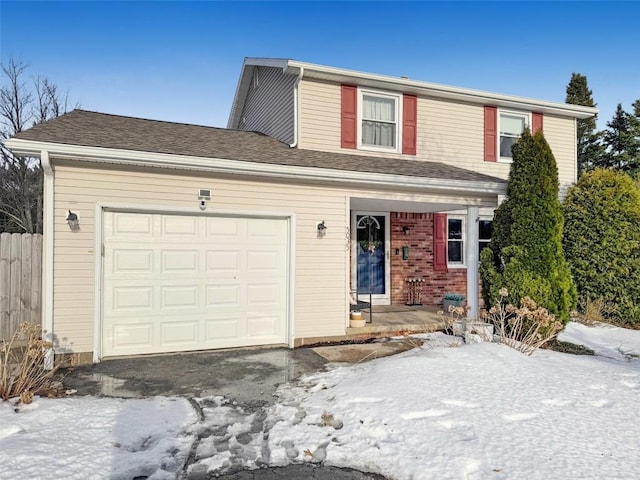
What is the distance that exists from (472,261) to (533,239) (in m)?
1.33

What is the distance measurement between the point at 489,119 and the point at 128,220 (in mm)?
9172

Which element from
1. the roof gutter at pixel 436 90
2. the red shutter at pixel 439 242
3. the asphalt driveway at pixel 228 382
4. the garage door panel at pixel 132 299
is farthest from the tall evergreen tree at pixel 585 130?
the garage door panel at pixel 132 299

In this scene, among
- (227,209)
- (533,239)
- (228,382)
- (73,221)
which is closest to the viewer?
(228,382)

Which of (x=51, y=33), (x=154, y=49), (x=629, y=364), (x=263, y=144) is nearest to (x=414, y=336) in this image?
(x=629, y=364)

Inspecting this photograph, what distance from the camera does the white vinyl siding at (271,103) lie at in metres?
9.77

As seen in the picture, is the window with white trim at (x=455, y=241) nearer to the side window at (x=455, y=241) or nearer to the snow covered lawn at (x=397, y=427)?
the side window at (x=455, y=241)

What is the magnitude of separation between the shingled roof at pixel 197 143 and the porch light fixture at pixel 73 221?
966 millimetres

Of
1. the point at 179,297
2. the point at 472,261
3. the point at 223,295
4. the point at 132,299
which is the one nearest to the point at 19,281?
the point at 132,299

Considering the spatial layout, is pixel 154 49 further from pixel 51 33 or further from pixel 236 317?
pixel 236 317

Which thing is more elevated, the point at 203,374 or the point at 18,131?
the point at 18,131

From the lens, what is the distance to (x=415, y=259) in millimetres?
10930

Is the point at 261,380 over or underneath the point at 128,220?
underneath

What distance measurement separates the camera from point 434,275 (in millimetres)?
11078

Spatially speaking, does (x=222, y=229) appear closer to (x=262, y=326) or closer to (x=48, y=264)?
(x=262, y=326)
